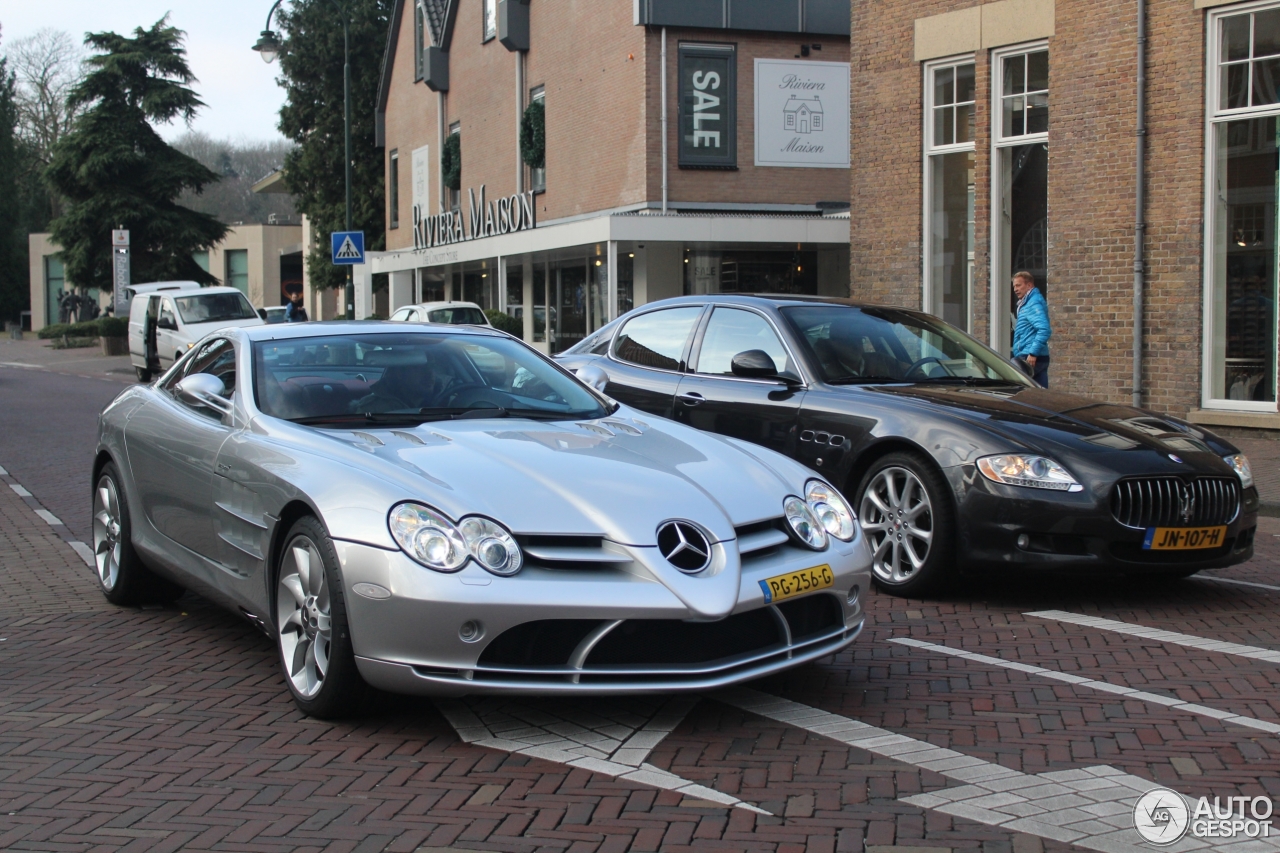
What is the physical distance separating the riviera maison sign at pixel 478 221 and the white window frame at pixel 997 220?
16.2 m

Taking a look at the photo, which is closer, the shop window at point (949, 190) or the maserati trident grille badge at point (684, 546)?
the maserati trident grille badge at point (684, 546)

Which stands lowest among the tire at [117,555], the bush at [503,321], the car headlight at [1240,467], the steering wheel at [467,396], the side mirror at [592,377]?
the tire at [117,555]

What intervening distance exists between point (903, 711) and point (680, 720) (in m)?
0.81

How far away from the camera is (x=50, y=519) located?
10.0 meters

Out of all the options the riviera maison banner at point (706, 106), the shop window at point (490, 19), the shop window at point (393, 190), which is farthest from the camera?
the shop window at point (393, 190)

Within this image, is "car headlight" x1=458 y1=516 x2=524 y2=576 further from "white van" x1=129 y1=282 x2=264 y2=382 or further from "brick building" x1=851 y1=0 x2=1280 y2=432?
"white van" x1=129 y1=282 x2=264 y2=382

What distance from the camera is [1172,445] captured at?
6645 millimetres

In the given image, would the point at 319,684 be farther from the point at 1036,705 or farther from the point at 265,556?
the point at 1036,705

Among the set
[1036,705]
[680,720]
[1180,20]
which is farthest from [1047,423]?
[1180,20]

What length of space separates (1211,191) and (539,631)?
12637 millimetres

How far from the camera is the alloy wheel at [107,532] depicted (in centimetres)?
661

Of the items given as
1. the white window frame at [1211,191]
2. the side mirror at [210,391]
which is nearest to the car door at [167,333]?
the white window frame at [1211,191]

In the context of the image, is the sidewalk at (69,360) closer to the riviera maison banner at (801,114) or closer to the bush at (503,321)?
the bush at (503,321)

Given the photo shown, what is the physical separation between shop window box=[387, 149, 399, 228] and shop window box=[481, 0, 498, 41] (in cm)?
1019
